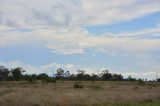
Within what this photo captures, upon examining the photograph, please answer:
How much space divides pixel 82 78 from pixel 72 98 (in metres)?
98.3

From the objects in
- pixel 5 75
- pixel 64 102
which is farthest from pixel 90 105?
pixel 5 75

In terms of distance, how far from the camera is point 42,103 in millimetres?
27375

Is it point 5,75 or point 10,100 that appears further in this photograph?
point 5,75

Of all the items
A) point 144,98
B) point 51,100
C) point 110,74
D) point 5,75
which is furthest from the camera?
point 110,74

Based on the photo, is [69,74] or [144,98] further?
[69,74]

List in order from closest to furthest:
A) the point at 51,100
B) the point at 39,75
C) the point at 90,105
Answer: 1. the point at 90,105
2. the point at 51,100
3. the point at 39,75

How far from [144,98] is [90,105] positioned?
921cm

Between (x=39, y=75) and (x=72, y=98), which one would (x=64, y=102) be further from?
(x=39, y=75)

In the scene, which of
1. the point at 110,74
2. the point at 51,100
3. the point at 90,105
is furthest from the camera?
the point at 110,74

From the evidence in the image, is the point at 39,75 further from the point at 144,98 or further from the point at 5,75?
the point at 144,98

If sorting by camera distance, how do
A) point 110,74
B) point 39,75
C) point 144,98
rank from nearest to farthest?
point 144,98, point 39,75, point 110,74

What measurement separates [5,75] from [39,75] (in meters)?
19.1

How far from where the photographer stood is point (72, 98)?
3066cm

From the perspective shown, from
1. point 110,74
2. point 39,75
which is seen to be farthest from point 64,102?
point 110,74
